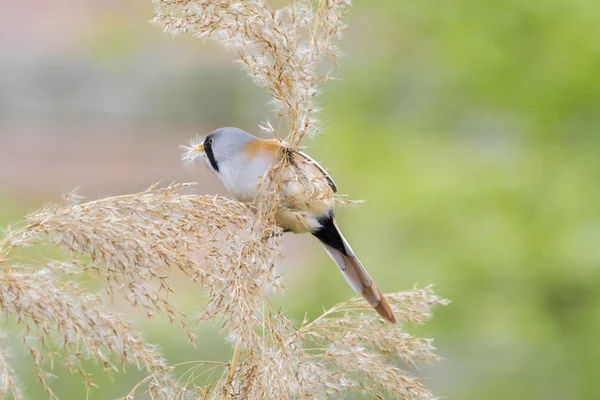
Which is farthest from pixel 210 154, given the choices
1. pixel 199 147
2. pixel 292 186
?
pixel 292 186

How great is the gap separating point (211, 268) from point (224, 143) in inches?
30.6

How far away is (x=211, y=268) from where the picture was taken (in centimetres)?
175

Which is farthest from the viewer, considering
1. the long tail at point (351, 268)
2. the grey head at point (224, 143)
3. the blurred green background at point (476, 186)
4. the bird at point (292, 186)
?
the blurred green background at point (476, 186)

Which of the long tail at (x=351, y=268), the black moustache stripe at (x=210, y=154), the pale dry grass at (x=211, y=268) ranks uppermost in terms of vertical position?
the black moustache stripe at (x=210, y=154)

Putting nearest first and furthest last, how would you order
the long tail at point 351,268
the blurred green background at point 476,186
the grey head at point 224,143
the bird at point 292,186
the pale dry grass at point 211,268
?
the pale dry grass at point 211,268 → the bird at point 292,186 → the long tail at point 351,268 → the grey head at point 224,143 → the blurred green background at point 476,186

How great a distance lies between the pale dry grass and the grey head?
1.90 feet

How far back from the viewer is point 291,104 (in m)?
1.79

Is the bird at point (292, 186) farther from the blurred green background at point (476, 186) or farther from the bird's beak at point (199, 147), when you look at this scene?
the blurred green background at point (476, 186)

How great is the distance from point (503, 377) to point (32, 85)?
28.8 feet

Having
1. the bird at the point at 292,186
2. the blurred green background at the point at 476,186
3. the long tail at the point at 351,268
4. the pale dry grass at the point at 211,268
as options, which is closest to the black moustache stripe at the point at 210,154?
the bird at the point at 292,186

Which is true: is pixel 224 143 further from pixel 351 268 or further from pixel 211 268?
pixel 211 268

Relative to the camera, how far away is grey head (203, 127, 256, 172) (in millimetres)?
2455

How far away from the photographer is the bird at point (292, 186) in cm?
192

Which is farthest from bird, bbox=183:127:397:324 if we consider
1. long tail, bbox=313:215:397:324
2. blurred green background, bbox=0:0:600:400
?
blurred green background, bbox=0:0:600:400
